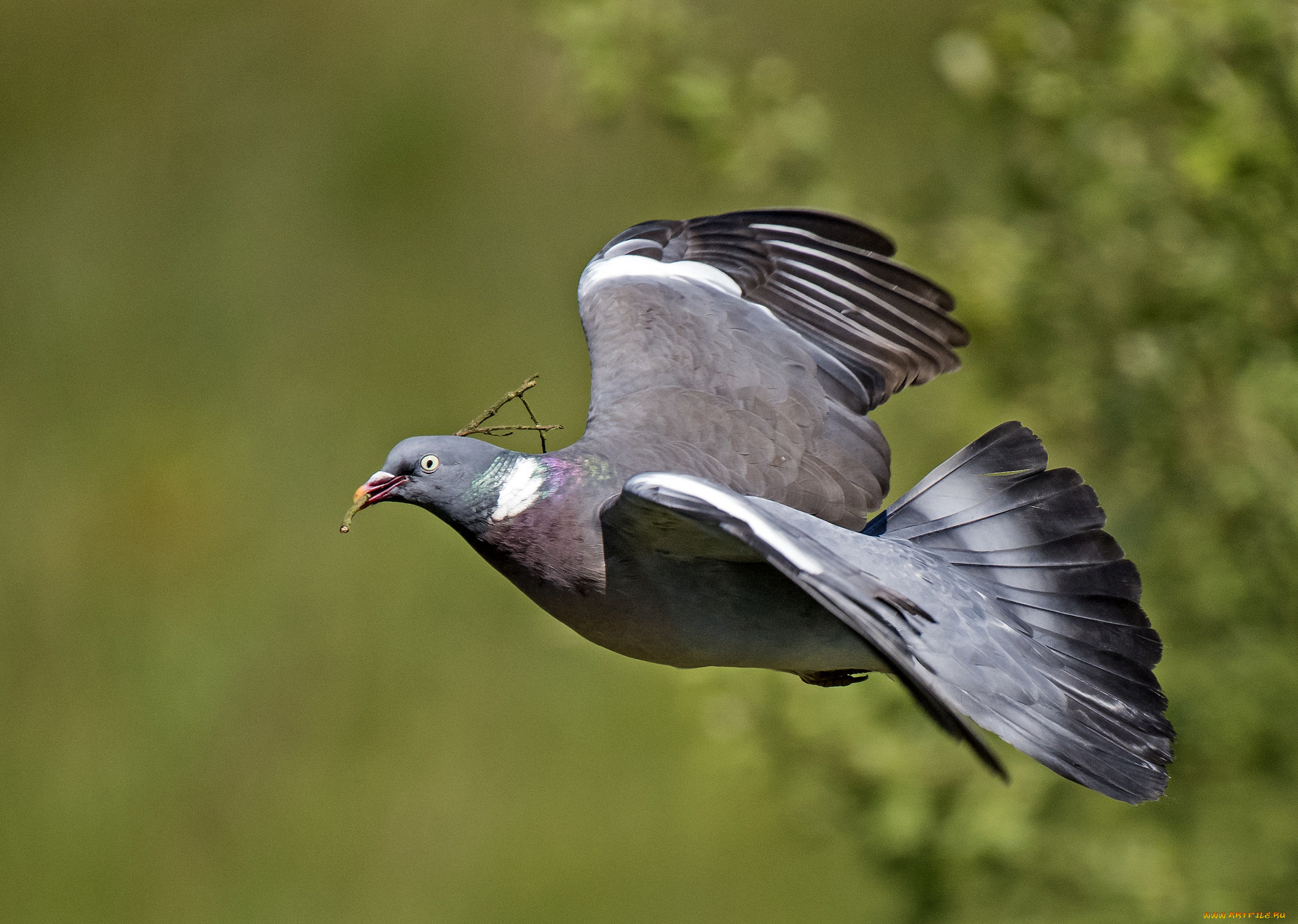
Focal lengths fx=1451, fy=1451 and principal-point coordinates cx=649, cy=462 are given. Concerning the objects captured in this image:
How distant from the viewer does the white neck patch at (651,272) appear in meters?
3.00

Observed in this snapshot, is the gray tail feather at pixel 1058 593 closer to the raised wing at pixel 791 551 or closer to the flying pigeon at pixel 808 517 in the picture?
the flying pigeon at pixel 808 517

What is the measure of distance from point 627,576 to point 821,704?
1.55m

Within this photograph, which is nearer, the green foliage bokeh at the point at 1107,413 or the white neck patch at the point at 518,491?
the white neck patch at the point at 518,491

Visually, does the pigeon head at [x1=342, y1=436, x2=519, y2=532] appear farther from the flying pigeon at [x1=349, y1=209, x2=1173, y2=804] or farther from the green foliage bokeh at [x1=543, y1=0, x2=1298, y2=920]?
the green foliage bokeh at [x1=543, y1=0, x2=1298, y2=920]

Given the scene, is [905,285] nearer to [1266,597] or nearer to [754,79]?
[754,79]

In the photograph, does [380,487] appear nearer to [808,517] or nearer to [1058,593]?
[808,517]

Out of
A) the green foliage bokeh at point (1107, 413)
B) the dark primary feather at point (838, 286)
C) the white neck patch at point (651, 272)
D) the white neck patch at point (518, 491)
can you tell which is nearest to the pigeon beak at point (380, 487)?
the white neck patch at point (518, 491)

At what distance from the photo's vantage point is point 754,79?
355 cm

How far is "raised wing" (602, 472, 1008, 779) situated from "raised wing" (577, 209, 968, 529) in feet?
1.09

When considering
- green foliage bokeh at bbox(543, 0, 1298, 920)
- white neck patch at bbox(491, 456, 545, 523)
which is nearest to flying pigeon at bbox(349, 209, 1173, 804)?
white neck patch at bbox(491, 456, 545, 523)

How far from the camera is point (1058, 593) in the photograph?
8.15 feet

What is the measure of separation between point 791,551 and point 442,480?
0.66 meters

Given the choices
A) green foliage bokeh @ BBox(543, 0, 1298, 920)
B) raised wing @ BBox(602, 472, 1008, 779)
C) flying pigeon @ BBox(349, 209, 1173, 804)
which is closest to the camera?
raised wing @ BBox(602, 472, 1008, 779)

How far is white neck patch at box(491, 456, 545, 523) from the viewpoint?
2.29 m
